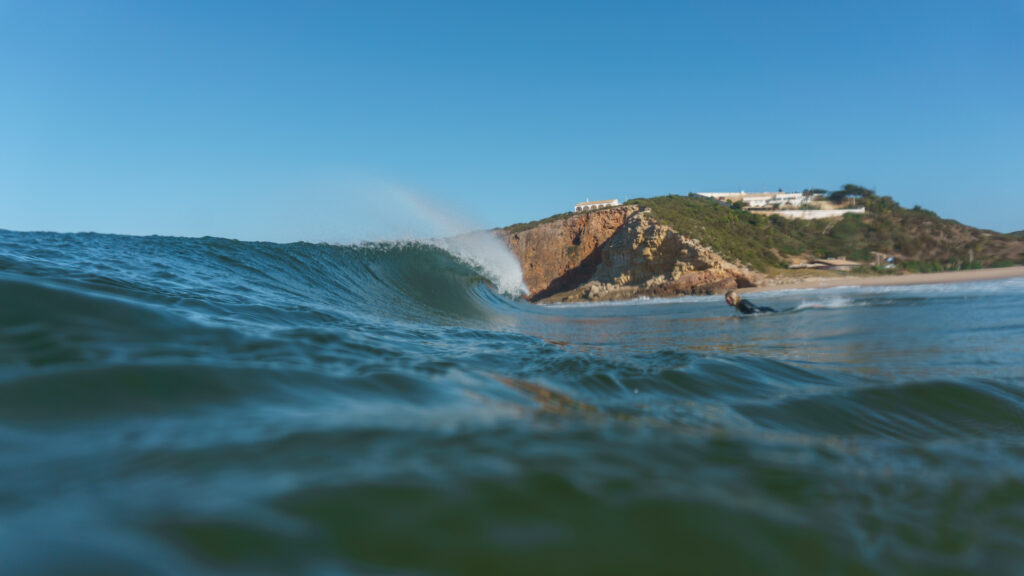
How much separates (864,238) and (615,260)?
1925cm

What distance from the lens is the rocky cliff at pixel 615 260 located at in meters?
31.9

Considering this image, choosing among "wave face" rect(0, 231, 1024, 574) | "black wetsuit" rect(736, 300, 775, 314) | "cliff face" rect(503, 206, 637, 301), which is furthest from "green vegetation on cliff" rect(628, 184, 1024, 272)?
"wave face" rect(0, 231, 1024, 574)

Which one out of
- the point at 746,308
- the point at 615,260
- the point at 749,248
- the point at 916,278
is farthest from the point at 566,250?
the point at 746,308

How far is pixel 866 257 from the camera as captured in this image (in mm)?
20391

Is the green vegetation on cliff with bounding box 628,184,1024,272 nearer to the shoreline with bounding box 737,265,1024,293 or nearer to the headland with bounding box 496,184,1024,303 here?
the headland with bounding box 496,184,1024,303

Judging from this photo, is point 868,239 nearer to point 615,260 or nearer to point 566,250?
point 615,260

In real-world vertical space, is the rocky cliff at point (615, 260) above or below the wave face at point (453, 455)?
above

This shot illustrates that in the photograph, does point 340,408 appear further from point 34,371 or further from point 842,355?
point 842,355

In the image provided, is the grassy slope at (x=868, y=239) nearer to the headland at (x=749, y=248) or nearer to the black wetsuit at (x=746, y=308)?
the headland at (x=749, y=248)

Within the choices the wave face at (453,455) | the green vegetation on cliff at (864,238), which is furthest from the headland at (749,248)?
the wave face at (453,455)

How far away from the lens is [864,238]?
2047 cm

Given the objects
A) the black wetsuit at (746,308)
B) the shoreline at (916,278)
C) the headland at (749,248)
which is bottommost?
the black wetsuit at (746,308)

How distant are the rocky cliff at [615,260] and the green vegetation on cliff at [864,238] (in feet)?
4.75

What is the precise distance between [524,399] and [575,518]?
1.28 meters
